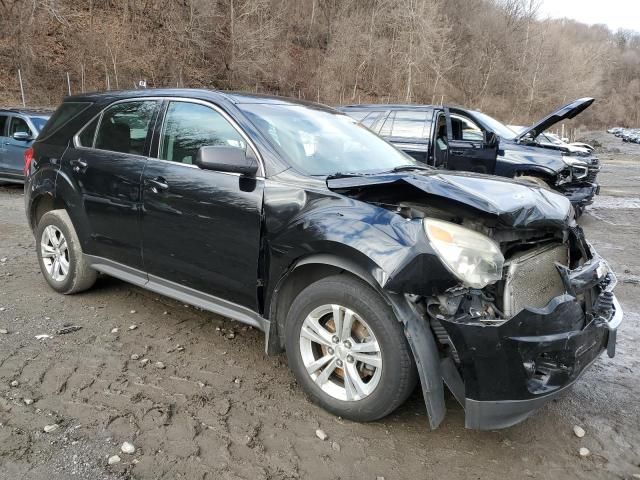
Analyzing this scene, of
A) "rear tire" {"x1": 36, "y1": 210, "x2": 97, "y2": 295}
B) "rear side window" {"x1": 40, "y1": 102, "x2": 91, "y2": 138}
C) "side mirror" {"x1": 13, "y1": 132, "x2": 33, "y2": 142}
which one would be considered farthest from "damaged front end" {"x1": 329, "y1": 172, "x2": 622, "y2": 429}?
"side mirror" {"x1": 13, "y1": 132, "x2": 33, "y2": 142}

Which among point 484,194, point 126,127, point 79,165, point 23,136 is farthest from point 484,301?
point 23,136

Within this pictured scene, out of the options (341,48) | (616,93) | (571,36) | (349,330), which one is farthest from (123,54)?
(616,93)

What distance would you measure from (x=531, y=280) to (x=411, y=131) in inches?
243

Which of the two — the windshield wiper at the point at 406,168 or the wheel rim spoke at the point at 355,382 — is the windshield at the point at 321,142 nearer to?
the windshield wiper at the point at 406,168

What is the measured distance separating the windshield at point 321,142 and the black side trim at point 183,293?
0.99m

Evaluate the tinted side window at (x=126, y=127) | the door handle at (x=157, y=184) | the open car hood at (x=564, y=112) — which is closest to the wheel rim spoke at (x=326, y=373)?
the door handle at (x=157, y=184)

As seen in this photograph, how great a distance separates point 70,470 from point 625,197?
1376 centimetres

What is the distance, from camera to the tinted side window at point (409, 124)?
27.5 ft

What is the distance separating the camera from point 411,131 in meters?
8.45

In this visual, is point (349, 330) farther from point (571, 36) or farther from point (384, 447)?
point (571, 36)

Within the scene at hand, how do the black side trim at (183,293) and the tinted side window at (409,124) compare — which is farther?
the tinted side window at (409,124)

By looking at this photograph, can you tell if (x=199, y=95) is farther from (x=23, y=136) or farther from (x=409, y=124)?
(x=23, y=136)

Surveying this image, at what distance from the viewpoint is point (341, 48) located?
5222cm

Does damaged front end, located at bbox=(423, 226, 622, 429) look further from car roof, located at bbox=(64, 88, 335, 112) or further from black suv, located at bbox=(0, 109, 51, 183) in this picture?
black suv, located at bbox=(0, 109, 51, 183)
